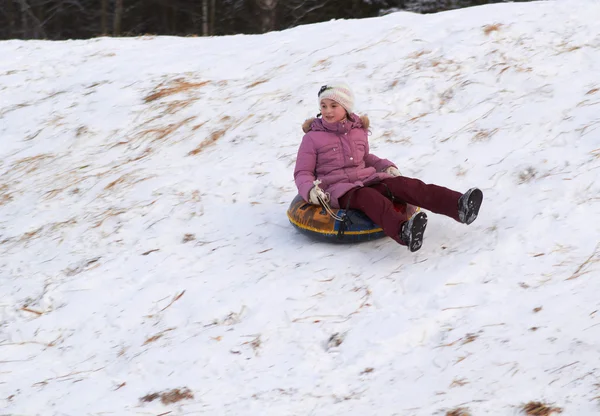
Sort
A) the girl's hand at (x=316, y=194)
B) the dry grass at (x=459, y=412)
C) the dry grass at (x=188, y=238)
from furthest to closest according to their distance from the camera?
the dry grass at (x=188, y=238) < the girl's hand at (x=316, y=194) < the dry grass at (x=459, y=412)

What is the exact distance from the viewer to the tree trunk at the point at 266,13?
15.2 metres

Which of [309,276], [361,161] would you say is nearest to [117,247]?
[309,276]

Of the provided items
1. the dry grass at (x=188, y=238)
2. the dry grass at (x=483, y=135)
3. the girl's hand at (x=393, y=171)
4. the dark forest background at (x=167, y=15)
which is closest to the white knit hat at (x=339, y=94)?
the girl's hand at (x=393, y=171)

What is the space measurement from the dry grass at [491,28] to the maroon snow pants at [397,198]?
12.3 feet

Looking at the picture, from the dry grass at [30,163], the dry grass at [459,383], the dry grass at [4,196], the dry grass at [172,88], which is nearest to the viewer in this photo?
the dry grass at [459,383]

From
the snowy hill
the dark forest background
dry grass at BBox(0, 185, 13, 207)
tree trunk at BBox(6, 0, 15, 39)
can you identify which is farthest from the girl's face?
tree trunk at BBox(6, 0, 15, 39)

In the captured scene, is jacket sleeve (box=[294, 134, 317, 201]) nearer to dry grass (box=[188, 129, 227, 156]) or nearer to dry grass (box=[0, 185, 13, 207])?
dry grass (box=[188, 129, 227, 156])

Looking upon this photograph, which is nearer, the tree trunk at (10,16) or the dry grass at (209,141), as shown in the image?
the dry grass at (209,141)

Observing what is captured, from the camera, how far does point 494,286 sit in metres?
4.38

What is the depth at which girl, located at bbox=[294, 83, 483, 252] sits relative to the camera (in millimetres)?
4758

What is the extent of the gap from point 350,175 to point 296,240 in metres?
0.67

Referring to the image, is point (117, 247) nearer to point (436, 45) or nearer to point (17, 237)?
point (17, 237)

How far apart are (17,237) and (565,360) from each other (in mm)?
4579

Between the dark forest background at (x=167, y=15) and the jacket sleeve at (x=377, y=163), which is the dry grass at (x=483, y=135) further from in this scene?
the dark forest background at (x=167, y=15)
